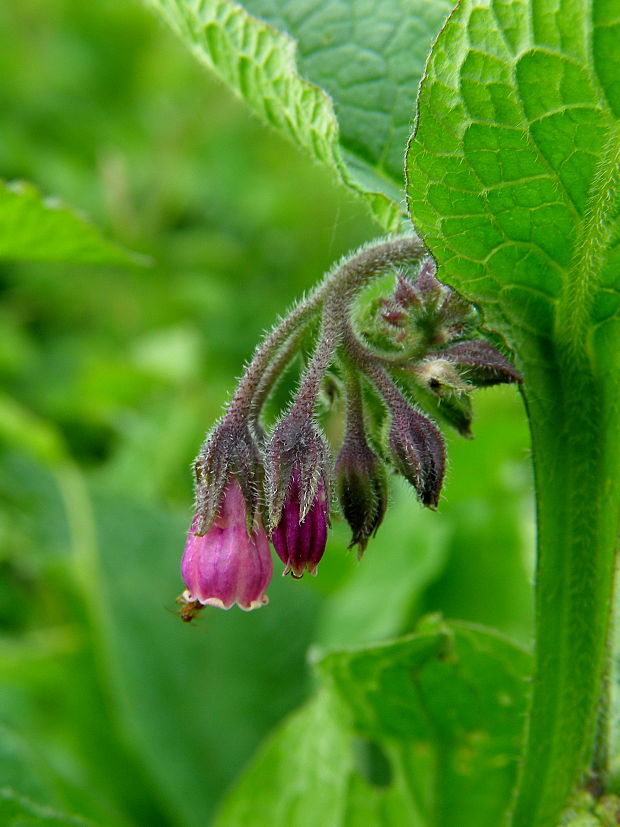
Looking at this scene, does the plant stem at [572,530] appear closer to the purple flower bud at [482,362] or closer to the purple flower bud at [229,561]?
the purple flower bud at [482,362]

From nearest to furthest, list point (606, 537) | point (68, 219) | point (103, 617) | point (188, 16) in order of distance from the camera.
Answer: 1. point (606, 537)
2. point (188, 16)
3. point (68, 219)
4. point (103, 617)

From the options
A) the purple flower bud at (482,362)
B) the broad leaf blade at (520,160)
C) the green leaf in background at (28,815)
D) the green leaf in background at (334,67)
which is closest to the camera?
the broad leaf blade at (520,160)

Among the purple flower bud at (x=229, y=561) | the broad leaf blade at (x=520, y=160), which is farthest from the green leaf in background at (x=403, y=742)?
the broad leaf blade at (x=520, y=160)

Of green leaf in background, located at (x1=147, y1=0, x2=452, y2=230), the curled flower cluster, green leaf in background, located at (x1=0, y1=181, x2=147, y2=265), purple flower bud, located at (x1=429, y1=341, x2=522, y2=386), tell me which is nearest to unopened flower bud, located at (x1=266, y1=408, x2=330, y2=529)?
the curled flower cluster

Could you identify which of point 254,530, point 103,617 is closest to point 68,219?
point 254,530

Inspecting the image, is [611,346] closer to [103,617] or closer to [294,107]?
[294,107]

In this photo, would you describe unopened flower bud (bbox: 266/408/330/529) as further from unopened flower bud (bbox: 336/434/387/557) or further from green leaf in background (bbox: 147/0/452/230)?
green leaf in background (bbox: 147/0/452/230)
